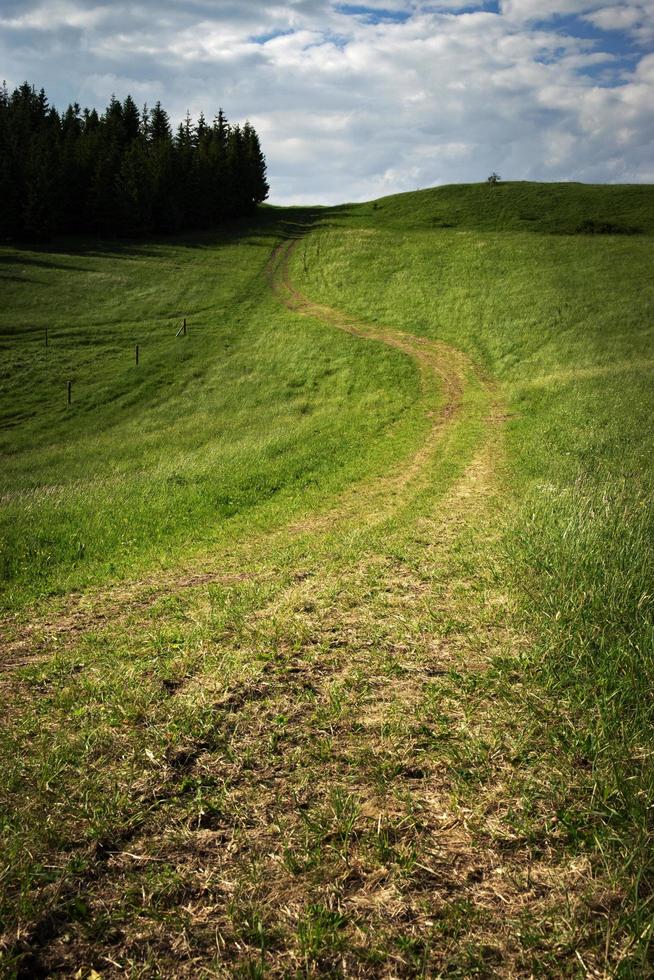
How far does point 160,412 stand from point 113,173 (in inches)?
2607

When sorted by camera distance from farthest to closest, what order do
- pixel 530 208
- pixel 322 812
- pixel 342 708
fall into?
1. pixel 530 208
2. pixel 342 708
3. pixel 322 812

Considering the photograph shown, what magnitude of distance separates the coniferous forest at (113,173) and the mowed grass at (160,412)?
12.9m

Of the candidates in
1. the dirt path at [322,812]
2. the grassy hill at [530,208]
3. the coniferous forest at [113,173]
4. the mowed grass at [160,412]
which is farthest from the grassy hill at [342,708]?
the coniferous forest at [113,173]

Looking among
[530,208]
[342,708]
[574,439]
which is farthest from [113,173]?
[342,708]

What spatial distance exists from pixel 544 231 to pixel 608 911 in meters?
74.4

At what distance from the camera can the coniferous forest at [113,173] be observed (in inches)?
2825

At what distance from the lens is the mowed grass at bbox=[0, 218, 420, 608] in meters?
13.8

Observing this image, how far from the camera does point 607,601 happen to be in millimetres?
6062

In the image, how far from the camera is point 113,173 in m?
78.8

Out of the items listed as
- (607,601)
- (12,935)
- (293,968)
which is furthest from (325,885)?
(607,601)

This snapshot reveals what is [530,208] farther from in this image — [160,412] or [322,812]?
[322,812]

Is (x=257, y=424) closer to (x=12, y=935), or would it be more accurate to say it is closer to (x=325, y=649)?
(x=325, y=649)

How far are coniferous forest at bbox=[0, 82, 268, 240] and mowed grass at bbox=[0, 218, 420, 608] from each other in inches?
508

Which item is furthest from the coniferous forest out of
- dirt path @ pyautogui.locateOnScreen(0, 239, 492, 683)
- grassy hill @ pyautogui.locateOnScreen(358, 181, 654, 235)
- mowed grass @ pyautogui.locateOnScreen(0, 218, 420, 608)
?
dirt path @ pyautogui.locateOnScreen(0, 239, 492, 683)
